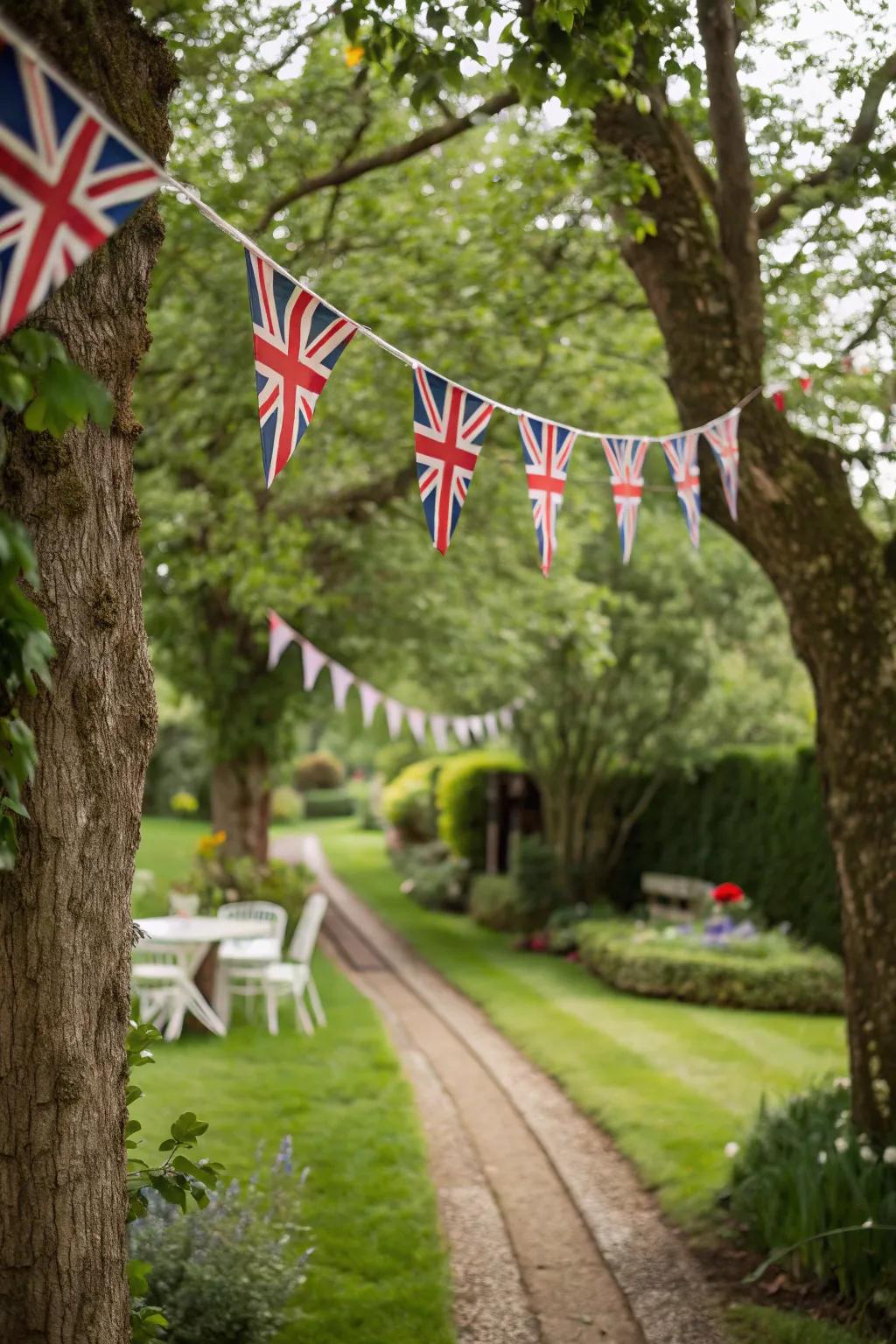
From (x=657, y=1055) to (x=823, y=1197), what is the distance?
436 centimetres

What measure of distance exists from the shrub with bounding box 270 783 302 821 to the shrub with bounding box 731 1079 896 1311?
93.3 ft

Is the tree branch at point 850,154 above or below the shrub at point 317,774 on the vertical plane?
above

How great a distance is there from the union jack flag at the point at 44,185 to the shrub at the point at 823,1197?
15.2ft

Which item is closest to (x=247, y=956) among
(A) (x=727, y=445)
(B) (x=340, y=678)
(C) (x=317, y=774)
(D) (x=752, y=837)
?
(B) (x=340, y=678)

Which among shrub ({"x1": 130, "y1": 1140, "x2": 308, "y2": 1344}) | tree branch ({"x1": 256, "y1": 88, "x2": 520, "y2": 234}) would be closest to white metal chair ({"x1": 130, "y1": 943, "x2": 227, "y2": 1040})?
shrub ({"x1": 130, "y1": 1140, "x2": 308, "y2": 1344})

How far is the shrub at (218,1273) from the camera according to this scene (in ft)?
13.3

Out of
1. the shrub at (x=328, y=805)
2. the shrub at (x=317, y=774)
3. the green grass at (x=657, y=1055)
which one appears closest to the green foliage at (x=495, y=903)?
the green grass at (x=657, y=1055)

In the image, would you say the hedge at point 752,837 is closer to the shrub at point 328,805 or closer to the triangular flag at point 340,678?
the triangular flag at point 340,678

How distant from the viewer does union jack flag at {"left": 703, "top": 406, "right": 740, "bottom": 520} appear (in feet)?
16.9

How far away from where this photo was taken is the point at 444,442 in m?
3.82

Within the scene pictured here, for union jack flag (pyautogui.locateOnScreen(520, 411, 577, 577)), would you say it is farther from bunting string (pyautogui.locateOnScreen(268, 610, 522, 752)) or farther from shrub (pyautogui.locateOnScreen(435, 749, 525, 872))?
shrub (pyautogui.locateOnScreen(435, 749, 525, 872))

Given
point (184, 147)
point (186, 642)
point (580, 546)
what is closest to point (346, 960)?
point (186, 642)

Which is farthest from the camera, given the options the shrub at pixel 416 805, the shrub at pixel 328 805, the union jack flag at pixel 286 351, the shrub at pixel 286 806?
the shrub at pixel 328 805

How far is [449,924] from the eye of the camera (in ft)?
58.1
